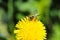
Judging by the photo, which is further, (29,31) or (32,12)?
(32,12)

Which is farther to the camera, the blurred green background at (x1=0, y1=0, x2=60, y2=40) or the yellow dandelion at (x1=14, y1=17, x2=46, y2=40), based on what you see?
the blurred green background at (x1=0, y1=0, x2=60, y2=40)

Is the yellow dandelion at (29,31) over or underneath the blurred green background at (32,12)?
underneath

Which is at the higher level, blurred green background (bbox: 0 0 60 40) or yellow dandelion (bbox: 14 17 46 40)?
blurred green background (bbox: 0 0 60 40)

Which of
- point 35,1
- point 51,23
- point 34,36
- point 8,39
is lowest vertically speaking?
point 34,36

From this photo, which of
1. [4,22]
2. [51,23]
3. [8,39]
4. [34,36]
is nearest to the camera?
[34,36]

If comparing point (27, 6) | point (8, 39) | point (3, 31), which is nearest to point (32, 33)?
point (8, 39)

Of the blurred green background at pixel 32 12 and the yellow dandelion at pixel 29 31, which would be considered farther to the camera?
the blurred green background at pixel 32 12

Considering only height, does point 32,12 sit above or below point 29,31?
above

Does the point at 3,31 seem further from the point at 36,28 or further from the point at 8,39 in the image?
the point at 36,28
